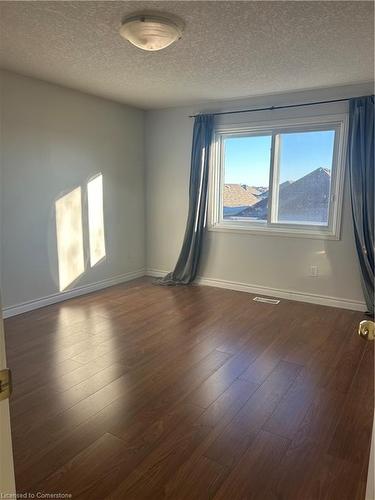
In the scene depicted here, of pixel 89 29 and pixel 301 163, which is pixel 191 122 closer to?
pixel 301 163

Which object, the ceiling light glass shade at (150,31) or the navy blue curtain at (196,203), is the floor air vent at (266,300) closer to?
the navy blue curtain at (196,203)

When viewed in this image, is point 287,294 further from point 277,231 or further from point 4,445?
point 4,445

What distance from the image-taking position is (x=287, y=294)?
4.27 metres

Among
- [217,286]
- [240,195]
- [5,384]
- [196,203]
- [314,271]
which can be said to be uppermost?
[240,195]

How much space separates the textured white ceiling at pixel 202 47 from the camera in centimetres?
211

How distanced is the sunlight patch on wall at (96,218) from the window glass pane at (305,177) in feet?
7.21

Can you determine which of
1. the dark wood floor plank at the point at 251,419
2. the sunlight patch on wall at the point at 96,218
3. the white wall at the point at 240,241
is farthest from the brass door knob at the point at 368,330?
the sunlight patch on wall at the point at 96,218

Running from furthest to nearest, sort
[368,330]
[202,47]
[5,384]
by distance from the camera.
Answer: [202,47] < [368,330] < [5,384]

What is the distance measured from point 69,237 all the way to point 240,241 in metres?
2.10

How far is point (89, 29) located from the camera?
2.38 metres

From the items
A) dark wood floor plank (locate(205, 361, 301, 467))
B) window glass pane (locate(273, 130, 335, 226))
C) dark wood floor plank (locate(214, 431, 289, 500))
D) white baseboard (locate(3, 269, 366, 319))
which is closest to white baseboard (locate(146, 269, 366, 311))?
white baseboard (locate(3, 269, 366, 319))

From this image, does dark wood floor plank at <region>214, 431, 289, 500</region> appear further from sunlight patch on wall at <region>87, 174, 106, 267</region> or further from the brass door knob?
sunlight patch on wall at <region>87, 174, 106, 267</region>

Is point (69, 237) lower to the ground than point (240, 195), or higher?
lower

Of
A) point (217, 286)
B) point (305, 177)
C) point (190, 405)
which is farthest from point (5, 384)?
point (217, 286)
